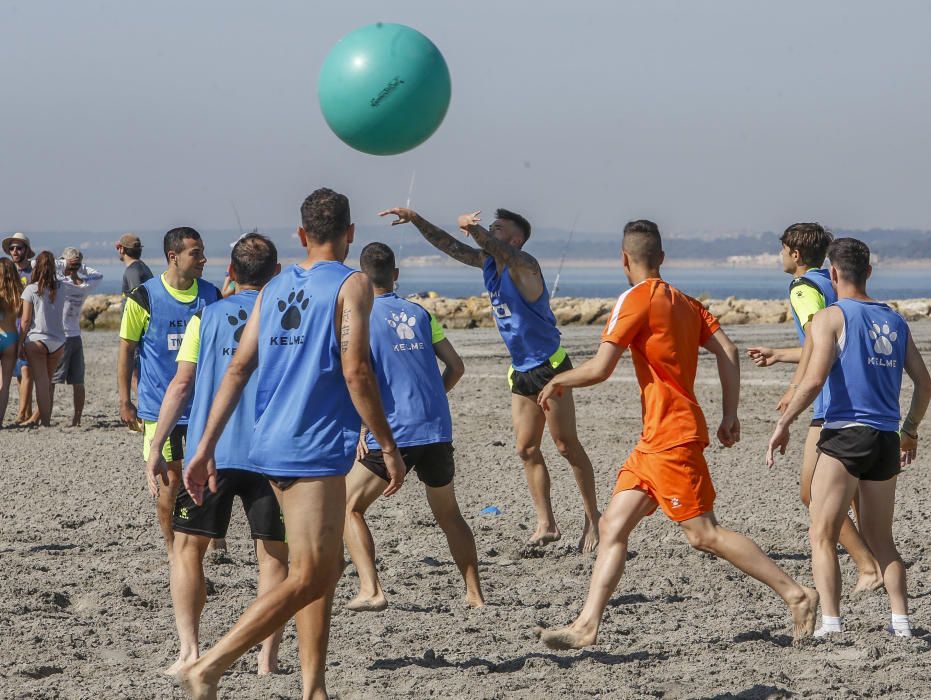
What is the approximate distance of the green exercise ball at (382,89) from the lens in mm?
7289

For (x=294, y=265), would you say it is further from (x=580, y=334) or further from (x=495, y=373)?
(x=580, y=334)

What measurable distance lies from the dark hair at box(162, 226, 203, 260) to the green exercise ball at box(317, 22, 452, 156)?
1.24 meters

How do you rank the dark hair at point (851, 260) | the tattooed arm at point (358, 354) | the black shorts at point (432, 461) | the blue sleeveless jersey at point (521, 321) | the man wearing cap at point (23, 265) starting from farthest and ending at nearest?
the man wearing cap at point (23, 265), the blue sleeveless jersey at point (521, 321), the black shorts at point (432, 461), the dark hair at point (851, 260), the tattooed arm at point (358, 354)

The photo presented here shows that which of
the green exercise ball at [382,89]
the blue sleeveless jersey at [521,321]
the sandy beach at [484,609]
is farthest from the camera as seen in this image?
the blue sleeveless jersey at [521,321]

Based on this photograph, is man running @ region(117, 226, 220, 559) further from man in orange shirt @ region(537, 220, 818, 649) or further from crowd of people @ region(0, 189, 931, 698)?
man in orange shirt @ region(537, 220, 818, 649)

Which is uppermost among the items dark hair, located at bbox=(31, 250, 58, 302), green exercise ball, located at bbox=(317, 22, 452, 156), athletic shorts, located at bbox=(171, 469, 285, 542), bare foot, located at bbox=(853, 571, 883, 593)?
green exercise ball, located at bbox=(317, 22, 452, 156)

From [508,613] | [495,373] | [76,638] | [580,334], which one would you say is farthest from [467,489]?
[580,334]

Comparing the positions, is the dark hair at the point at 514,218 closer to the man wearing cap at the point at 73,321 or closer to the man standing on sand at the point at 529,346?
the man standing on sand at the point at 529,346

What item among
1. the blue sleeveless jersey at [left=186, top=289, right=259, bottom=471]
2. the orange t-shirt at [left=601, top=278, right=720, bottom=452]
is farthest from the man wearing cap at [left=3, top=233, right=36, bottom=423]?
the orange t-shirt at [left=601, top=278, right=720, bottom=452]

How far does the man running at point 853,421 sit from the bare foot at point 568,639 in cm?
108

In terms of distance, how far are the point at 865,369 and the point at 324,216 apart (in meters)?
2.58

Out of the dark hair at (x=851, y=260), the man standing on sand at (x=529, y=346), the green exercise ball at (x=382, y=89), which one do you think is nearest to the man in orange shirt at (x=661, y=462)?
the dark hair at (x=851, y=260)

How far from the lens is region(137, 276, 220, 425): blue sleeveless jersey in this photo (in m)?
6.67

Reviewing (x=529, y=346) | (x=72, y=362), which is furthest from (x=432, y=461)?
(x=72, y=362)
